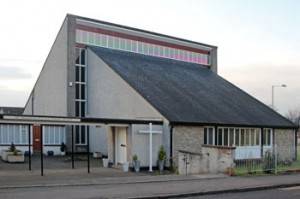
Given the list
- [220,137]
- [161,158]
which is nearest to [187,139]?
[161,158]

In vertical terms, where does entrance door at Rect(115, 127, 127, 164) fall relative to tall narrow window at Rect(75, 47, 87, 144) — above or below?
below

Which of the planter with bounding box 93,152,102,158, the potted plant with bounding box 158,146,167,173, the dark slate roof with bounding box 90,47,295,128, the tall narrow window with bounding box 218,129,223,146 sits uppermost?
the dark slate roof with bounding box 90,47,295,128

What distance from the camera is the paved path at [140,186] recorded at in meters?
14.3

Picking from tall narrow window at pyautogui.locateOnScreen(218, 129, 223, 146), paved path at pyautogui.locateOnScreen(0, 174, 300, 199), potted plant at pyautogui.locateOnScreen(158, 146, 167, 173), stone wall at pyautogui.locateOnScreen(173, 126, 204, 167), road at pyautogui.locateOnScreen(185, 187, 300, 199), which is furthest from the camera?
tall narrow window at pyautogui.locateOnScreen(218, 129, 223, 146)

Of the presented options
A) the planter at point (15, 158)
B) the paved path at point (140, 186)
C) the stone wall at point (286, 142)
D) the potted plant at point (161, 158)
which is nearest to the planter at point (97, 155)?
the planter at point (15, 158)

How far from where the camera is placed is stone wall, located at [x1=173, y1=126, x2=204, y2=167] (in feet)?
84.5

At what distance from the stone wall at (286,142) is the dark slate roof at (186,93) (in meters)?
0.59

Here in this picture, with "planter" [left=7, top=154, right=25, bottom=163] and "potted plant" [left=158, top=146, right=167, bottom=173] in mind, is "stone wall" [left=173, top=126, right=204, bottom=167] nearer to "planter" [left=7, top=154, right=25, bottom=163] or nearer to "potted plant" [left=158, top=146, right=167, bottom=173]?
"potted plant" [left=158, top=146, right=167, bottom=173]

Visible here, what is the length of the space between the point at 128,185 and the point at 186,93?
16.0 metres

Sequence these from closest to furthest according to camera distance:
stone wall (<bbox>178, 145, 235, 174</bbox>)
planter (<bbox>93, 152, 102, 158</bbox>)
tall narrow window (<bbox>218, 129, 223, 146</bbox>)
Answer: stone wall (<bbox>178, 145, 235, 174</bbox>) → tall narrow window (<bbox>218, 129, 223, 146</bbox>) → planter (<bbox>93, 152, 102, 158</bbox>)

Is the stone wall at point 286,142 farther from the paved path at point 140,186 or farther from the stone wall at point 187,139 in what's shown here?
the paved path at point 140,186

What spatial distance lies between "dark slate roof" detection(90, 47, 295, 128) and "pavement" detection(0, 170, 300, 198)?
716 cm

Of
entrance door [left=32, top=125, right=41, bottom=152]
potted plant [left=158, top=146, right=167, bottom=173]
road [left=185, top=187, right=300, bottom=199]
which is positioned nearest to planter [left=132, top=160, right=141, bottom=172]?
potted plant [left=158, top=146, right=167, bottom=173]

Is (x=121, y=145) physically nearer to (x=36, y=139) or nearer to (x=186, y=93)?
(x=186, y=93)
